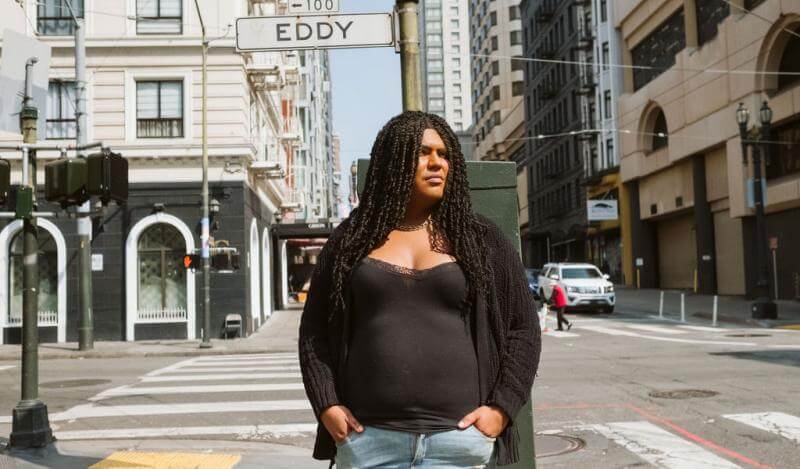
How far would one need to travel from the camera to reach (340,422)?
A: 2529mm

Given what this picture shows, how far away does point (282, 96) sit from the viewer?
39.7m

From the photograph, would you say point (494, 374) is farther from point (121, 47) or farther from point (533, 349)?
point (121, 47)

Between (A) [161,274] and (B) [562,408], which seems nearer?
(B) [562,408]

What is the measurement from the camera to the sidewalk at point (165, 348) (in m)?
18.3

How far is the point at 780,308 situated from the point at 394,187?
85.7ft

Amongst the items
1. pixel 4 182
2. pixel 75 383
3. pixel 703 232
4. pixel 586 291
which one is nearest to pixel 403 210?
pixel 4 182

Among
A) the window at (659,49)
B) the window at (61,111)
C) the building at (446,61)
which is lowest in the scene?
the window at (61,111)

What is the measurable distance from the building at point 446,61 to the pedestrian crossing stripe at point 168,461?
512 feet

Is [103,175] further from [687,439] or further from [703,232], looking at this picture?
[703,232]

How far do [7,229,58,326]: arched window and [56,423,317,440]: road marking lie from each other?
1524 cm

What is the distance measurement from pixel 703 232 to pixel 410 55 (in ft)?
110

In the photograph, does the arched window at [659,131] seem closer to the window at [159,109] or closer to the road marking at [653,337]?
the road marking at [653,337]

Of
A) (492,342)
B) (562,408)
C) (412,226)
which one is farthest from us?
(562,408)

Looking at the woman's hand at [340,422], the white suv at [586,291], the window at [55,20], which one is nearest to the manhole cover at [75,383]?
the woman's hand at [340,422]
